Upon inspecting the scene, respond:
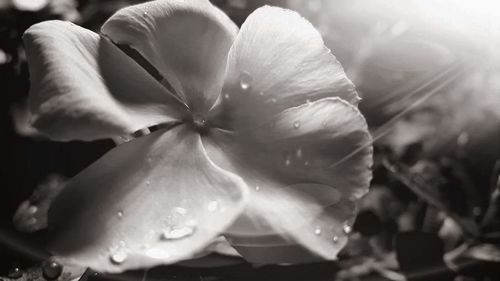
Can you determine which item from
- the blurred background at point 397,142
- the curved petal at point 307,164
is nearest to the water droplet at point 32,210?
the blurred background at point 397,142

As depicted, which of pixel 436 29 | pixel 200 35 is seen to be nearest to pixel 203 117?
pixel 200 35

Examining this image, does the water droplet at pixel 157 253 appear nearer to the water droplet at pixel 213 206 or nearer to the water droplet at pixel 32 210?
the water droplet at pixel 213 206

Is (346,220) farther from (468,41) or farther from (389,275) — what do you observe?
(468,41)

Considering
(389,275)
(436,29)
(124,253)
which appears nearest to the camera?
(124,253)

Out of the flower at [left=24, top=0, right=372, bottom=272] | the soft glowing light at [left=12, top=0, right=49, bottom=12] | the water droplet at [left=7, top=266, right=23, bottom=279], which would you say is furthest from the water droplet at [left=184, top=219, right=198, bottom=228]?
the soft glowing light at [left=12, top=0, right=49, bottom=12]

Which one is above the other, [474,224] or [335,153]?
[335,153]

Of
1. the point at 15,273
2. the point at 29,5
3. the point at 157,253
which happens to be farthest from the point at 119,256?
the point at 29,5

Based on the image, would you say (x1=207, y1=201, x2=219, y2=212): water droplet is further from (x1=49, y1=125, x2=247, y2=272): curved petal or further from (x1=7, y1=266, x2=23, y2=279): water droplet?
(x1=7, y1=266, x2=23, y2=279): water droplet
